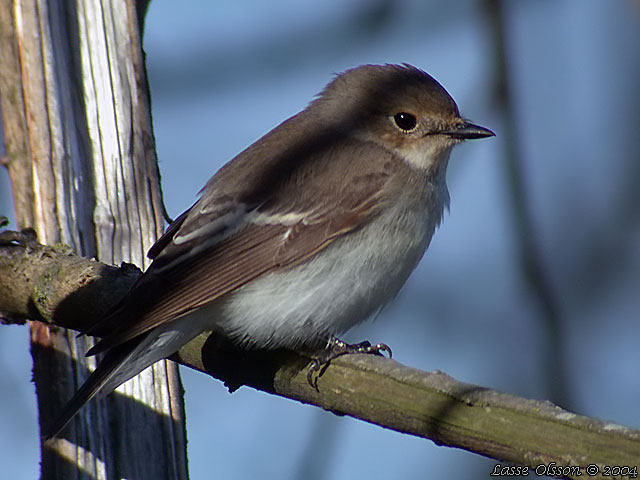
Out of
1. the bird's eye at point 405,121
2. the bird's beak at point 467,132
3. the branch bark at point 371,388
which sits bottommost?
the branch bark at point 371,388

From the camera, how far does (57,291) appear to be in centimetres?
353

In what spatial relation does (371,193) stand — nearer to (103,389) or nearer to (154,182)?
(154,182)

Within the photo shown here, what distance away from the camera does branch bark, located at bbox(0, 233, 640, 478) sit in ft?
8.19

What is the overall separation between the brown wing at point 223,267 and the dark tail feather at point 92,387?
0.08 metres

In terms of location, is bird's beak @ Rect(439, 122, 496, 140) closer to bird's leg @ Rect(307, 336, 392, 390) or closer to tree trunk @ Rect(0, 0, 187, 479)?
bird's leg @ Rect(307, 336, 392, 390)

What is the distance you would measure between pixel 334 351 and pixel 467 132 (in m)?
1.30

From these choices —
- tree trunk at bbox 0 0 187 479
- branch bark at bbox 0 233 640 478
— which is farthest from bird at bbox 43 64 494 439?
tree trunk at bbox 0 0 187 479

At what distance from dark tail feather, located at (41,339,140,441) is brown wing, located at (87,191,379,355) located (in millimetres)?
81

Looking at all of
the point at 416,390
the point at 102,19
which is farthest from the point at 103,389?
the point at 102,19

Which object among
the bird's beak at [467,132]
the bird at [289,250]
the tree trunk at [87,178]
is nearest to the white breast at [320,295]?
the bird at [289,250]

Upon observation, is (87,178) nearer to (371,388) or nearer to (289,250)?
(289,250)

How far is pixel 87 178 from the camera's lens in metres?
3.82

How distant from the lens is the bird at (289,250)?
3.40m

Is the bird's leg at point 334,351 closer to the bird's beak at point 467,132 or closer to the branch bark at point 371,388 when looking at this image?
the branch bark at point 371,388
